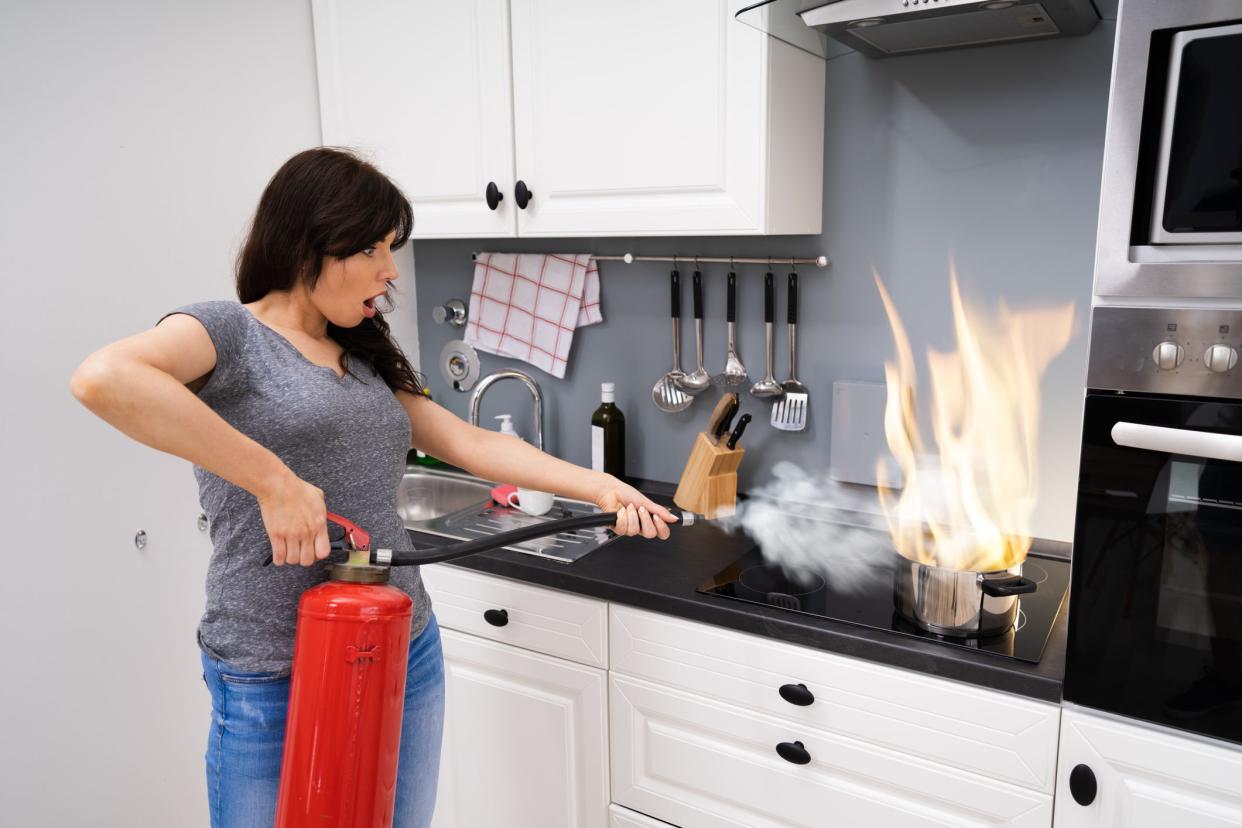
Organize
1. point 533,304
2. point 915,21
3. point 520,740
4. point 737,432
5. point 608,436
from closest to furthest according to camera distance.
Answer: point 915,21 < point 520,740 < point 737,432 < point 608,436 < point 533,304

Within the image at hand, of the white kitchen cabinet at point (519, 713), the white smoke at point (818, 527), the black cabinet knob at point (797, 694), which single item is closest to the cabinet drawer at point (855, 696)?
the black cabinet knob at point (797, 694)

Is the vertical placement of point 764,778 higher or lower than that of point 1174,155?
lower

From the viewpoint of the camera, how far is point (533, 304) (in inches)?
92.3

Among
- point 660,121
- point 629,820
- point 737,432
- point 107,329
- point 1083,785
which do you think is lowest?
point 629,820

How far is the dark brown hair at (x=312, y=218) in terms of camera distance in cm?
126

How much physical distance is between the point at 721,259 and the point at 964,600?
0.93 m

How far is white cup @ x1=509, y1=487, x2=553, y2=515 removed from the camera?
2.09 meters

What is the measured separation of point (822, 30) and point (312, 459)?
107 cm

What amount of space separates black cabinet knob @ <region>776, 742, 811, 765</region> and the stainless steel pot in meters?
0.27

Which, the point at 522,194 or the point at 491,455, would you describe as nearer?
the point at 491,455

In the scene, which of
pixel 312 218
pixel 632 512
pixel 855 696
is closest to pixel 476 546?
pixel 632 512

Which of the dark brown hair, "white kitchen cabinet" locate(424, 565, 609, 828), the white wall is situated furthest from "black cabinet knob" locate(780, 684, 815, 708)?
the white wall

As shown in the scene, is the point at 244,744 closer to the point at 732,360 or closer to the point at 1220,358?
the point at 732,360

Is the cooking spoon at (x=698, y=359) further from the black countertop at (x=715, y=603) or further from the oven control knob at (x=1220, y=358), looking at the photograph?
the oven control knob at (x=1220, y=358)
